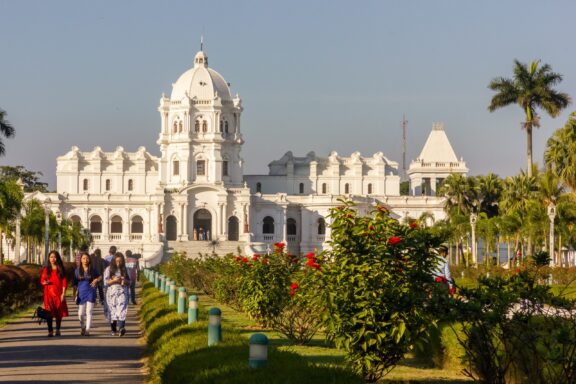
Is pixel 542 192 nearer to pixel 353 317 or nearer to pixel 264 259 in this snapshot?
pixel 264 259

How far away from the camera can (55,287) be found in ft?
80.0

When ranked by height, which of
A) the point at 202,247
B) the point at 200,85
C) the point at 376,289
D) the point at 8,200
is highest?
the point at 200,85

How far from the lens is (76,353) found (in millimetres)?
20156

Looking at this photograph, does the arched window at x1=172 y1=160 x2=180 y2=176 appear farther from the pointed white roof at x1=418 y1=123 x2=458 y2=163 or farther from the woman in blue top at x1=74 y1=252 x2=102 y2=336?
the woman in blue top at x1=74 y1=252 x2=102 y2=336

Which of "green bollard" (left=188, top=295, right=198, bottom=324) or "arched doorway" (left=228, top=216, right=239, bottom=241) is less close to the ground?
"arched doorway" (left=228, top=216, right=239, bottom=241)

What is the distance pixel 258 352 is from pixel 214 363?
1.88 meters

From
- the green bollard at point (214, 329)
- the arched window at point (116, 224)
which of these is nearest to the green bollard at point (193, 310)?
the green bollard at point (214, 329)

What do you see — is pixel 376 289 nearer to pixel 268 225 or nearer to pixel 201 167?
pixel 268 225

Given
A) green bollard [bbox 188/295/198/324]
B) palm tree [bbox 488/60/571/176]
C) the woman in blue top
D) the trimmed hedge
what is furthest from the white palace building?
green bollard [bbox 188/295/198/324]

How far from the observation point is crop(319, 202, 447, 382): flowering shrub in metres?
14.9

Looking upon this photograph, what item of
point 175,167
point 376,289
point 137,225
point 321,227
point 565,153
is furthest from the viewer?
point 175,167

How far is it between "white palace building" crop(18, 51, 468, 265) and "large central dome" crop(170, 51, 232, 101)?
0.12 meters

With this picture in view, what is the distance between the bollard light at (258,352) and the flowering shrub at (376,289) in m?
2.65

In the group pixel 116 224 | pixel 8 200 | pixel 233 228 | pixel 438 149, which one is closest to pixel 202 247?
pixel 233 228
